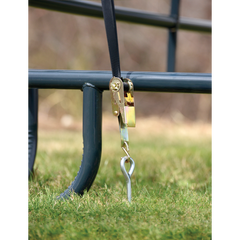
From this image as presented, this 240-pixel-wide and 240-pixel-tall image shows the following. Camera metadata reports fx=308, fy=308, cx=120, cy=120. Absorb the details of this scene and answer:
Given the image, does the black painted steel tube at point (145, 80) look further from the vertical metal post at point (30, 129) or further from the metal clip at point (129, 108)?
the vertical metal post at point (30, 129)

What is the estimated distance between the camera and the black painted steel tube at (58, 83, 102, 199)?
3.12 ft

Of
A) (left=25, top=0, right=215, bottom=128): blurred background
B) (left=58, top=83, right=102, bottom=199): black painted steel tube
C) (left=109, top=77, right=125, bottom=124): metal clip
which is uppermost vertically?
(left=25, top=0, right=215, bottom=128): blurred background

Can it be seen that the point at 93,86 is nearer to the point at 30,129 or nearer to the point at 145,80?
the point at 145,80

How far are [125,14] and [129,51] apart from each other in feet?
16.3

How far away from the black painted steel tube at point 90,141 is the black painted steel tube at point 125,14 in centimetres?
58

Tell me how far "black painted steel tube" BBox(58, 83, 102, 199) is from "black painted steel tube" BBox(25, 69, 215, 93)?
3 cm

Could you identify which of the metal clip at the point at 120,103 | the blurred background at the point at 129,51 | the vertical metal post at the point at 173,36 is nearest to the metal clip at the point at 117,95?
the metal clip at the point at 120,103

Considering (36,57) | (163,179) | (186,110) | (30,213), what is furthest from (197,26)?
(36,57)

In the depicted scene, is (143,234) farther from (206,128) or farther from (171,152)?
(206,128)

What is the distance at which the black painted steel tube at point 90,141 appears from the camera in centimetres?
95

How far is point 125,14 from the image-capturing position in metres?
1.63

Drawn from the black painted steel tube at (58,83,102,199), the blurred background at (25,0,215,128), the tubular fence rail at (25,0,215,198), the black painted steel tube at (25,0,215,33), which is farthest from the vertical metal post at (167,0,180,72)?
the blurred background at (25,0,215,128)

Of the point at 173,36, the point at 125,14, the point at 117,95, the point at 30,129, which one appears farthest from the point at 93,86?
the point at 173,36

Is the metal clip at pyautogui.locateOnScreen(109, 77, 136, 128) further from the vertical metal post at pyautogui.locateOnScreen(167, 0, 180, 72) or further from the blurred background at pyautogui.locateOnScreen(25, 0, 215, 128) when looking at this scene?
the blurred background at pyautogui.locateOnScreen(25, 0, 215, 128)
